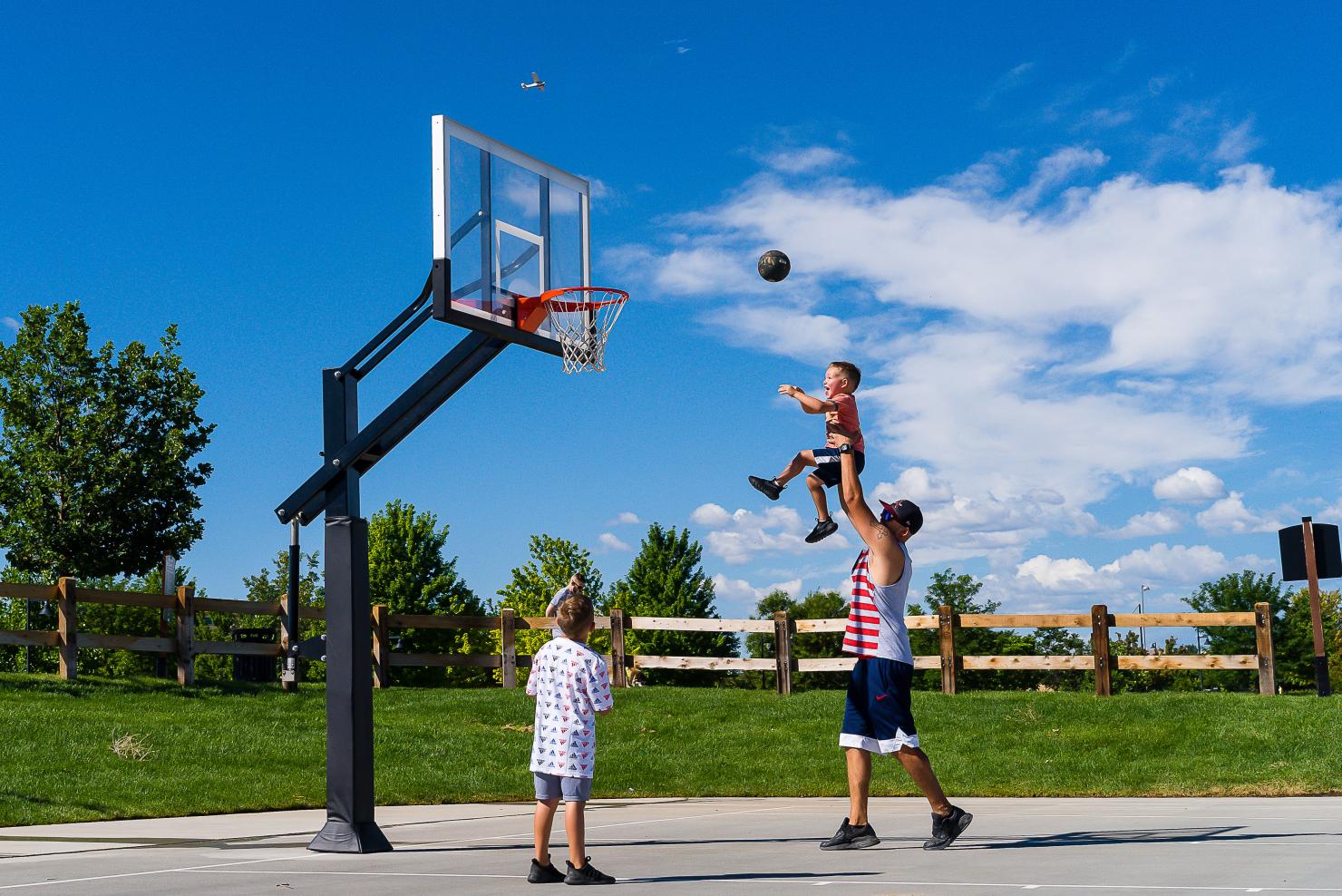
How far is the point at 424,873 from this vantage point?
7.51 metres

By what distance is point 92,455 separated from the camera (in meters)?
32.6

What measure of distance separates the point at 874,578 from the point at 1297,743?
12158mm

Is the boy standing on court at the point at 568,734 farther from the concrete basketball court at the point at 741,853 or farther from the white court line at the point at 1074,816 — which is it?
the white court line at the point at 1074,816

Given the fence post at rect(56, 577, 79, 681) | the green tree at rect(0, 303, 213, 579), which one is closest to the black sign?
the fence post at rect(56, 577, 79, 681)

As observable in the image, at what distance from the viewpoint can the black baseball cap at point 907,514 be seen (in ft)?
26.7

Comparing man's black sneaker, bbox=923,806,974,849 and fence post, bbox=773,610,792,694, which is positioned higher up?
fence post, bbox=773,610,792,694

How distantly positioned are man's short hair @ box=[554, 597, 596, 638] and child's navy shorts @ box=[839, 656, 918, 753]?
180 centimetres

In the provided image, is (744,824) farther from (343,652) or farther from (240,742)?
(240,742)

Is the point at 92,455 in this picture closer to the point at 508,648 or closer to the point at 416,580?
the point at 508,648

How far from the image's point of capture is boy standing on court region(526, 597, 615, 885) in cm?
687

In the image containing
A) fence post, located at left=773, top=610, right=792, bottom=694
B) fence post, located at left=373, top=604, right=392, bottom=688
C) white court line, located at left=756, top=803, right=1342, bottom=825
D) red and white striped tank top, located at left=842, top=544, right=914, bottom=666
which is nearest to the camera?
red and white striped tank top, located at left=842, top=544, right=914, bottom=666

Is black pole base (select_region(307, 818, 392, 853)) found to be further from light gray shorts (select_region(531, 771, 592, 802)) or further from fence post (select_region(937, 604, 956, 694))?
fence post (select_region(937, 604, 956, 694))

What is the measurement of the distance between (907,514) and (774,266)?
4.08m

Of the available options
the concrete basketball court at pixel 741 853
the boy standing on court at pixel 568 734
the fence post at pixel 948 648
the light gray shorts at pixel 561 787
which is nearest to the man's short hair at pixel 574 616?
the boy standing on court at pixel 568 734
